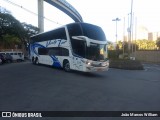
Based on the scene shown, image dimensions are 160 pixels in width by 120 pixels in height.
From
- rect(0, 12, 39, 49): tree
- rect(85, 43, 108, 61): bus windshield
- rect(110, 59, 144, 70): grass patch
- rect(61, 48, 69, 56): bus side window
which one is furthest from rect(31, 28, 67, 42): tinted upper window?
rect(0, 12, 39, 49): tree

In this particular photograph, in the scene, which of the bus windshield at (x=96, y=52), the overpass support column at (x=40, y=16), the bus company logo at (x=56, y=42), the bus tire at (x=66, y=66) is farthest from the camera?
the overpass support column at (x=40, y=16)

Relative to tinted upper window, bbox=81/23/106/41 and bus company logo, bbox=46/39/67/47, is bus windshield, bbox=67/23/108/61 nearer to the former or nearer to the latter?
tinted upper window, bbox=81/23/106/41

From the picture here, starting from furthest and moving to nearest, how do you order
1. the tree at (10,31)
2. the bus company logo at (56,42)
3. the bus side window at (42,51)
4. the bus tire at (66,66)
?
the tree at (10,31) → the bus side window at (42,51) → the bus company logo at (56,42) → the bus tire at (66,66)

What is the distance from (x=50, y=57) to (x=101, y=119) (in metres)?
17.3

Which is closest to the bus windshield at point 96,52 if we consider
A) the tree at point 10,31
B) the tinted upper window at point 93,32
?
the tinted upper window at point 93,32

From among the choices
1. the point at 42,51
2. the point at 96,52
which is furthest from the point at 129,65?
the point at 96,52

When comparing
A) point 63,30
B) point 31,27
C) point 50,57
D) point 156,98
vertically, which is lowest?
point 156,98

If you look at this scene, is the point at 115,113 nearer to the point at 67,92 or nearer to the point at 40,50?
the point at 67,92

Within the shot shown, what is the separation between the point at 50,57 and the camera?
936 inches

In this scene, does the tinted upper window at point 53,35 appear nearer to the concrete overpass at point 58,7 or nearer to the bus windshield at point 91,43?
the bus windshield at point 91,43

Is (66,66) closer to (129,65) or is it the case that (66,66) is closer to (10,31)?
(129,65)

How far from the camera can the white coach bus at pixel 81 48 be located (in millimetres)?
17922

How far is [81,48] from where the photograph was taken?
59.7 feet

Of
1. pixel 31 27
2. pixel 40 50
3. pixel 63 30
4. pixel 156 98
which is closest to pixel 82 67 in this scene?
pixel 63 30
